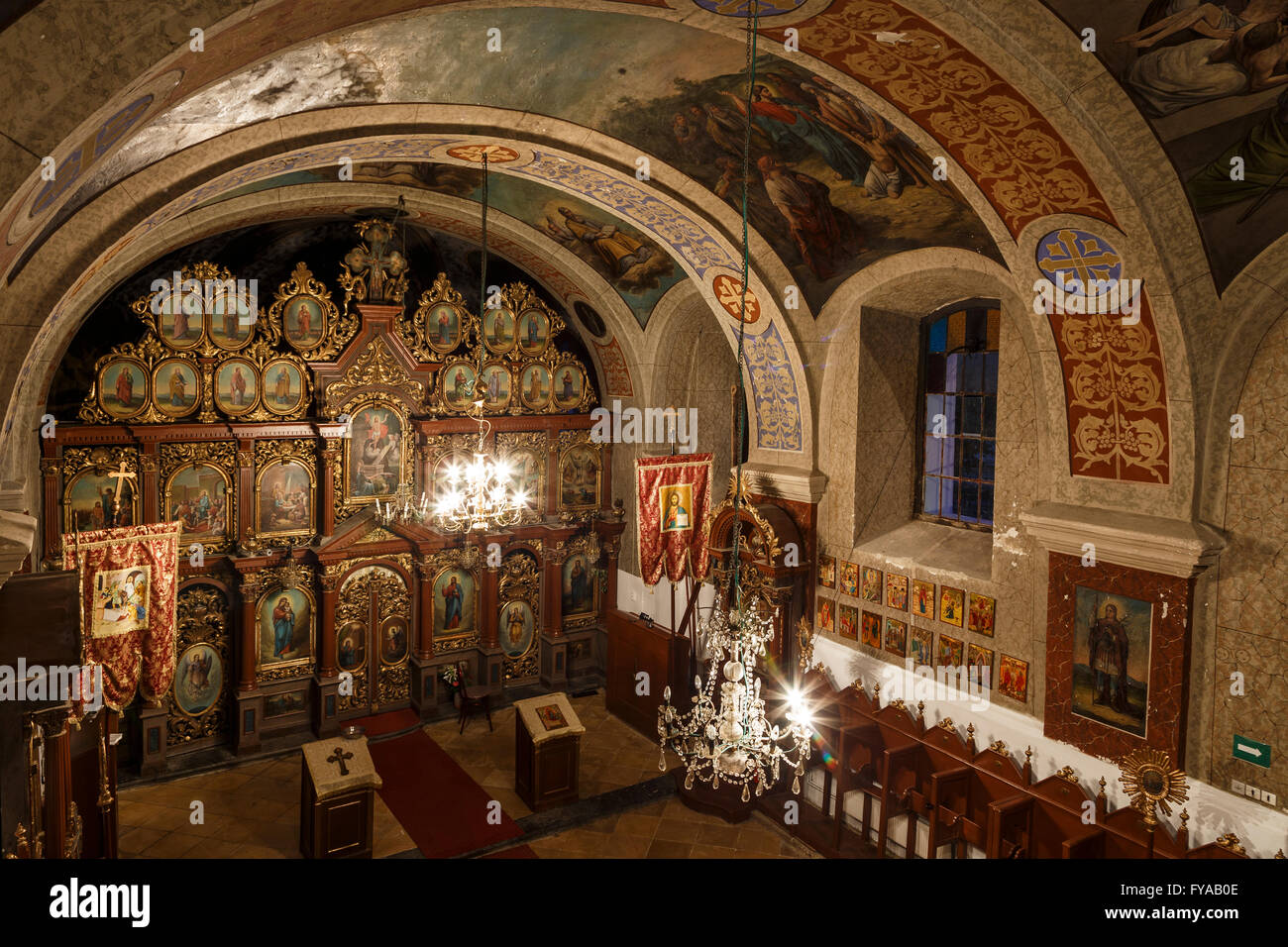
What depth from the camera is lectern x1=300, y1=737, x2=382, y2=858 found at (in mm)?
8375

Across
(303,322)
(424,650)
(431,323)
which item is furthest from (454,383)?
(424,650)

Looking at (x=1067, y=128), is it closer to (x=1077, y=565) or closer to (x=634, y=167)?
(x=1077, y=565)

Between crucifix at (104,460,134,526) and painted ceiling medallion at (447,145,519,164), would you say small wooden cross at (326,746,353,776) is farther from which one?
painted ceiling medallion at (447,145,519,164)

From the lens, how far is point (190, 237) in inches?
401

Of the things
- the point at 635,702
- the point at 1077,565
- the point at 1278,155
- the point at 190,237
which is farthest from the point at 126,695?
the point at 1278,155

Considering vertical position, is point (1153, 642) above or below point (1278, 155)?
below

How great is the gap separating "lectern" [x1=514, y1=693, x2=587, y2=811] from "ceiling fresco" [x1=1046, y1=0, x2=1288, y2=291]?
8.01 meters

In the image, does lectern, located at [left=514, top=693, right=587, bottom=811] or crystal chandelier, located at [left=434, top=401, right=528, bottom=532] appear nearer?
crystal chandelier, located at [left=434, top=401, right=528, bottom=532]

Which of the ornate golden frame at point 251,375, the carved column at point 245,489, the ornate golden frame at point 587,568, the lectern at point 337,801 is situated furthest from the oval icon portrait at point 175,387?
the ornate golden frame at point 587,568

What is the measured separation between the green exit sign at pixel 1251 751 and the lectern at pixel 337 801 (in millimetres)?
7483

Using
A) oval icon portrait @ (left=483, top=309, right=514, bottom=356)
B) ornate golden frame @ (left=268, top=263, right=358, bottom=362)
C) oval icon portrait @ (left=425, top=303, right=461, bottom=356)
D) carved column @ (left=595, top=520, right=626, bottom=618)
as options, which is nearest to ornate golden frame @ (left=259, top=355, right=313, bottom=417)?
ornate golden frame @ (left=268, top=263, right=358, bottom=362)

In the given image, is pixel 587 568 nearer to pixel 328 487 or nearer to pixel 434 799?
pixel 328 487

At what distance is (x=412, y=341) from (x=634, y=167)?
5.26m

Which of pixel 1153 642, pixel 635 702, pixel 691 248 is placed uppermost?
pixel 691 248
